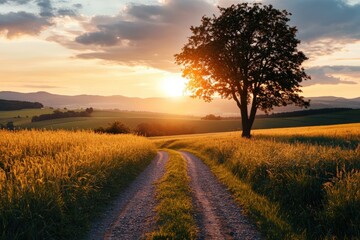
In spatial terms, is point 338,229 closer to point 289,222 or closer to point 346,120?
point 289,222

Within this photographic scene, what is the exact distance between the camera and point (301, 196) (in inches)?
436

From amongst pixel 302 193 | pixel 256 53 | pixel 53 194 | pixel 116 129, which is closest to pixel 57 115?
pixel 116 129

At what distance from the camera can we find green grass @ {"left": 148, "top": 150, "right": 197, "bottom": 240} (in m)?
8.59

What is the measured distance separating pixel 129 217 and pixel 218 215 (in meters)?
2.98

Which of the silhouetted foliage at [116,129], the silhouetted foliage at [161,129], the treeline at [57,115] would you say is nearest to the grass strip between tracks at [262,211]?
the silhouetted foliage at [116,129]

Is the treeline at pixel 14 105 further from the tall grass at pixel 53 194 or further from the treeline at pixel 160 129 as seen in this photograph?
the tall grass at pixel 53 194

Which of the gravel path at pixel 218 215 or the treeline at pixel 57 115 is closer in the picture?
the gravel path at pixel 218 215

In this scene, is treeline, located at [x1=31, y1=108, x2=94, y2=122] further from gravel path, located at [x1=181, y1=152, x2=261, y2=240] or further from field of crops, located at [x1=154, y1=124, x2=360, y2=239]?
field of crops, located at [x1=154, y1=124, x2=360, y2=239]

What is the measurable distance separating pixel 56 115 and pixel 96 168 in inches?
4912

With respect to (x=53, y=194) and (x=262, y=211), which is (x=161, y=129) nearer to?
(x=262, y=211)

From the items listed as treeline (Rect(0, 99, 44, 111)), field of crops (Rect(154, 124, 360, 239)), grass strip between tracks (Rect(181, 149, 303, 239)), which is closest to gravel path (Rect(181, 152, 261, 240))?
grass strip between tracks (Rect(181, 149, 303, 239))

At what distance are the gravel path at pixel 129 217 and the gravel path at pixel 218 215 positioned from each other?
5.50 feet

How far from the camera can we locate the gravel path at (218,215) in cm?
908

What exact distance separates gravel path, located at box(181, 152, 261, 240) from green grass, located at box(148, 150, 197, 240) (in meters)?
0.35
